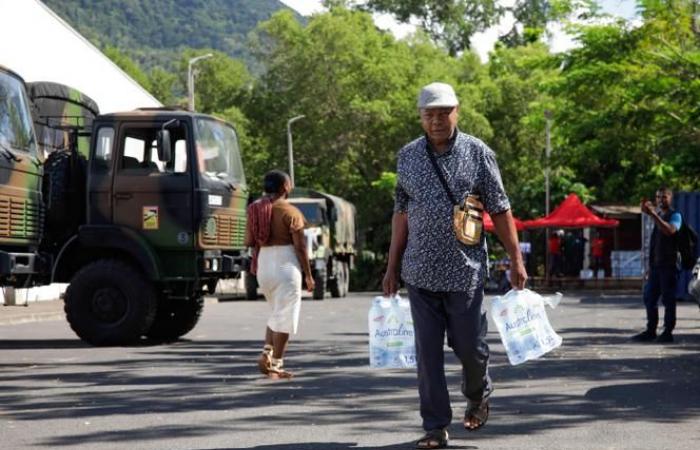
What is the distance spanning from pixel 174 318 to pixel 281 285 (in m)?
6.26

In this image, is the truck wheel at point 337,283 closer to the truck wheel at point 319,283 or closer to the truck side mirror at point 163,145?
the truck wheel at point 319,283

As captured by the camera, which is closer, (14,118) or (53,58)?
(14,118)

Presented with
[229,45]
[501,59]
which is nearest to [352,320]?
[501,59]

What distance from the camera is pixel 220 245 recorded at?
18328 millimetres

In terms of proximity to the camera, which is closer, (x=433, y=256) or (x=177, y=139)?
(x=433, y=256)

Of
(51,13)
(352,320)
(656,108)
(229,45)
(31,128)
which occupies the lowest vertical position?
(352,320)

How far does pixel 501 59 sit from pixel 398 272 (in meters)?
63.8

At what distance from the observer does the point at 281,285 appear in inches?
520

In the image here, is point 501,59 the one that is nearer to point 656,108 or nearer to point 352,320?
point 656,108

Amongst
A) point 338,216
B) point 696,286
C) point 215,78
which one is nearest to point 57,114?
point 696,286

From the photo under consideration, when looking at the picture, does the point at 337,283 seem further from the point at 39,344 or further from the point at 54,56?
the point at 39,344

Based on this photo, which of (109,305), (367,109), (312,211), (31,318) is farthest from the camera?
(367,109)

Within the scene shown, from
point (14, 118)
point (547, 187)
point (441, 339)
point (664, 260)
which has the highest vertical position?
point (547, 187)

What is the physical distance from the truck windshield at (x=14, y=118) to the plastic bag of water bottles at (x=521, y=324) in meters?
7.55
